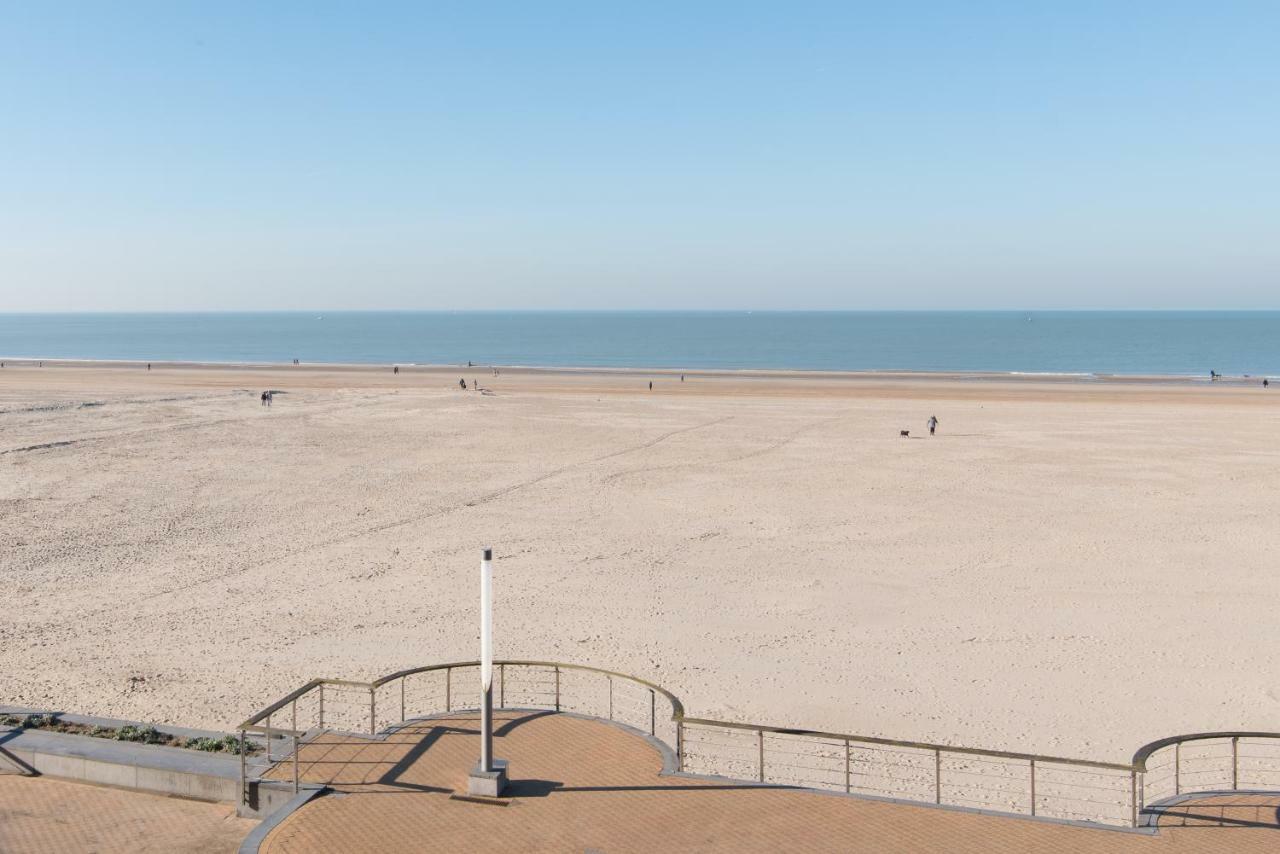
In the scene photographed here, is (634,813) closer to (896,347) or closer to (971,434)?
(971,434)

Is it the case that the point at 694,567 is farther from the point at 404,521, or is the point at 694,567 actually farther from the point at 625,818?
the point at 625,818

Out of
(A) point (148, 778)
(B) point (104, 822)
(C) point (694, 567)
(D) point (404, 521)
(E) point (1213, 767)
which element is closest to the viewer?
(B) point (104, 822)

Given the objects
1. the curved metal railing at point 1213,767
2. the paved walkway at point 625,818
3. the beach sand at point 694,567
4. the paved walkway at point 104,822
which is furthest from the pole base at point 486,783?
the curved metal railing at point 1213,767

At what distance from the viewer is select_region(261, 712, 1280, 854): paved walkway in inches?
381

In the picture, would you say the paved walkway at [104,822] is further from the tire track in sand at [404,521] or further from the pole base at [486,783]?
the tire track in sand at [404,521]

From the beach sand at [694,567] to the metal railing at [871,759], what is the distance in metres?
0.53

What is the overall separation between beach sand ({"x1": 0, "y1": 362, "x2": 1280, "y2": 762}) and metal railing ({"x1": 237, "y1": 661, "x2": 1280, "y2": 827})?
1.74 feet

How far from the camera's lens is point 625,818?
33.4 feet

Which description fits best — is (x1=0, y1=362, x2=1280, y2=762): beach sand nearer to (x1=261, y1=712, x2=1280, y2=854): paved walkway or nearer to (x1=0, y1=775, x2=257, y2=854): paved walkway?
(x1=0, y1=775, x2=257, y2=854): paved walkway

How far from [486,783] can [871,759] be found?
5253mm

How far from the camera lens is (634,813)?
10.3 metres

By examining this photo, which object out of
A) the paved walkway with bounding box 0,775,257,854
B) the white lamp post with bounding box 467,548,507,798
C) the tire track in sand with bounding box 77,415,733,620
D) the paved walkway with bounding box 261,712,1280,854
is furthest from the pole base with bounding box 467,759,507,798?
the tire track in sand with bounding box 77,415,733,620

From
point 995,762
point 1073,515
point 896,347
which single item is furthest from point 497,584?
point 896,347

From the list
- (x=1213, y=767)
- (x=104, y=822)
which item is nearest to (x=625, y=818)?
(x=104, y=822)
